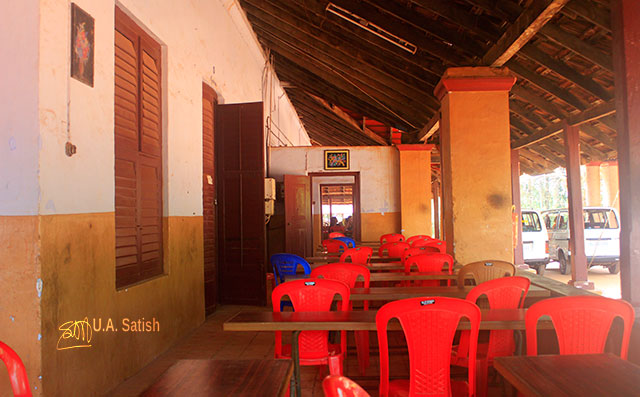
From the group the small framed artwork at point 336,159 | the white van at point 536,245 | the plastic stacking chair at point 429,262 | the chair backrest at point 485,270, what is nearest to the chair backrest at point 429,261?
the plastic stacking chair at point 429,262

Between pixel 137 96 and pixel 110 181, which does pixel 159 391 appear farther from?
pixel 137 96

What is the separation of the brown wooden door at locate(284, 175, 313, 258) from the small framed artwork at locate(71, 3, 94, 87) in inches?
230

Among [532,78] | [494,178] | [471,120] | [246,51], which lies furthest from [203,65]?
[532,78]

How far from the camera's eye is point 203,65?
5.32 meters

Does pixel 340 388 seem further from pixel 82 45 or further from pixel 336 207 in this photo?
pixel 336 207

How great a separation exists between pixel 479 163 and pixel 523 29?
1.70m

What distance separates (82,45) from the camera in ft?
9.21

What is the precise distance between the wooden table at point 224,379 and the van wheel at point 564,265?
9835 millimetres

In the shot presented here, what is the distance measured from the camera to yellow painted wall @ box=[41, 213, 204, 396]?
247 cm

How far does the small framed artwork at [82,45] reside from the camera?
2709mm

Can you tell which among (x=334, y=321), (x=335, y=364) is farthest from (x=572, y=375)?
(x=335, y=364)

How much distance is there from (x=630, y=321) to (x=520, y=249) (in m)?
7.76

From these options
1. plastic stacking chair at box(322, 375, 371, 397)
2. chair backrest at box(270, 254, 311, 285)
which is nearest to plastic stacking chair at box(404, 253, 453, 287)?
chair backrest at box(270, 254, 311, 285)

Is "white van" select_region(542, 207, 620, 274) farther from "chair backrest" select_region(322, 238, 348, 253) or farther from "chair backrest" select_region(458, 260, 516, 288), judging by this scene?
"chair backrest" select_region(458, 260, 516, 288)
